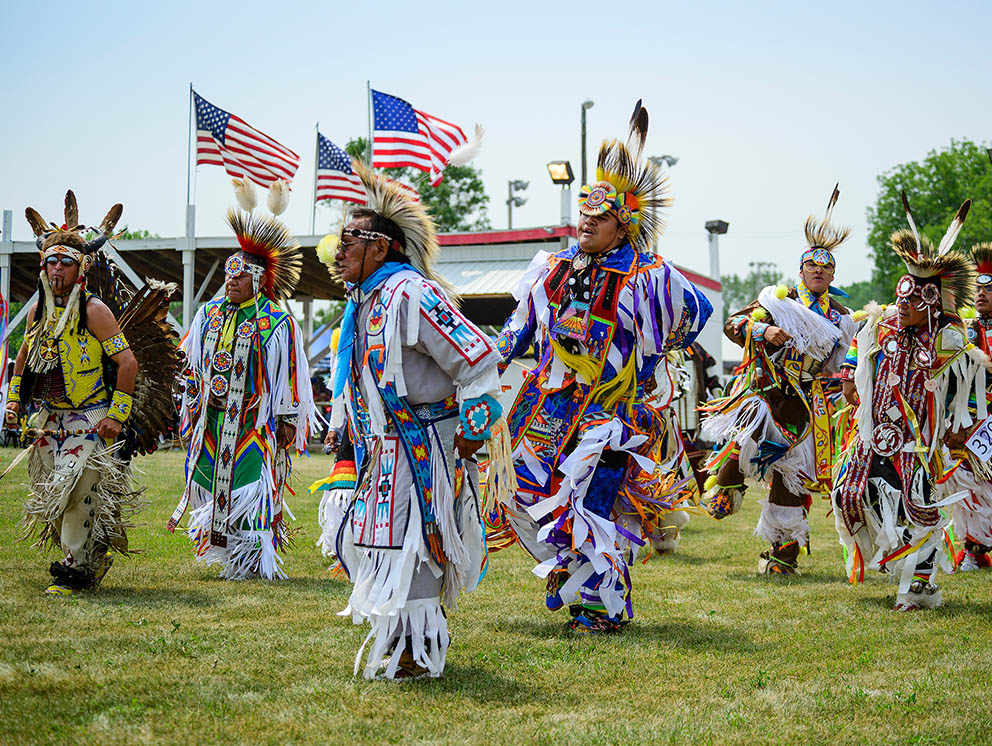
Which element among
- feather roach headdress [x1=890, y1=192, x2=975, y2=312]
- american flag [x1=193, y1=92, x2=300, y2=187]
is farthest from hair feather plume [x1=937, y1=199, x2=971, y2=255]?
american flag [x1=193, y1=92, x2=300, y2=187]

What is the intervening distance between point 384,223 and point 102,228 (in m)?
2.44

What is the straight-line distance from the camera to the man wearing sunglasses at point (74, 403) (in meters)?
5.51

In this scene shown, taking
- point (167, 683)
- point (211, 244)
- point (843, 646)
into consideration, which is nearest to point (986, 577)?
point (843, 646)

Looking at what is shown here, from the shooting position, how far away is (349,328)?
157 inches

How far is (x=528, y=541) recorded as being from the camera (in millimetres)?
5090

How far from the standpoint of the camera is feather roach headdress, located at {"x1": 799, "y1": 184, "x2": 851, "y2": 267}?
6746 millimetres

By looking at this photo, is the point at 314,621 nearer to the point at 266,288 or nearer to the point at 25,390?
the point at 25,390

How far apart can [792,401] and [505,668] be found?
3.36 m

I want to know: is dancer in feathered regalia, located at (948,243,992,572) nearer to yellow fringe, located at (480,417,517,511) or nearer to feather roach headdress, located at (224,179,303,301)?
yellow fringe, located at (480,417,517,511)

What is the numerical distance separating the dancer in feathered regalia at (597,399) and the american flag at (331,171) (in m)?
9.77

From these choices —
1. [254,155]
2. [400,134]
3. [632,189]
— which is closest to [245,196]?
[632,189]

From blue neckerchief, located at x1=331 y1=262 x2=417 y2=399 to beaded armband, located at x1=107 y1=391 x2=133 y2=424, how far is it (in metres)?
1.92

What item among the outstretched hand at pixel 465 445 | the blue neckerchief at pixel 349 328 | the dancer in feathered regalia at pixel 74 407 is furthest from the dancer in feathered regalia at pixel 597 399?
the dancer in feathered regalia at pixel 74 407

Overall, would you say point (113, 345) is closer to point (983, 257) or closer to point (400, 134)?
point (983, 257)
